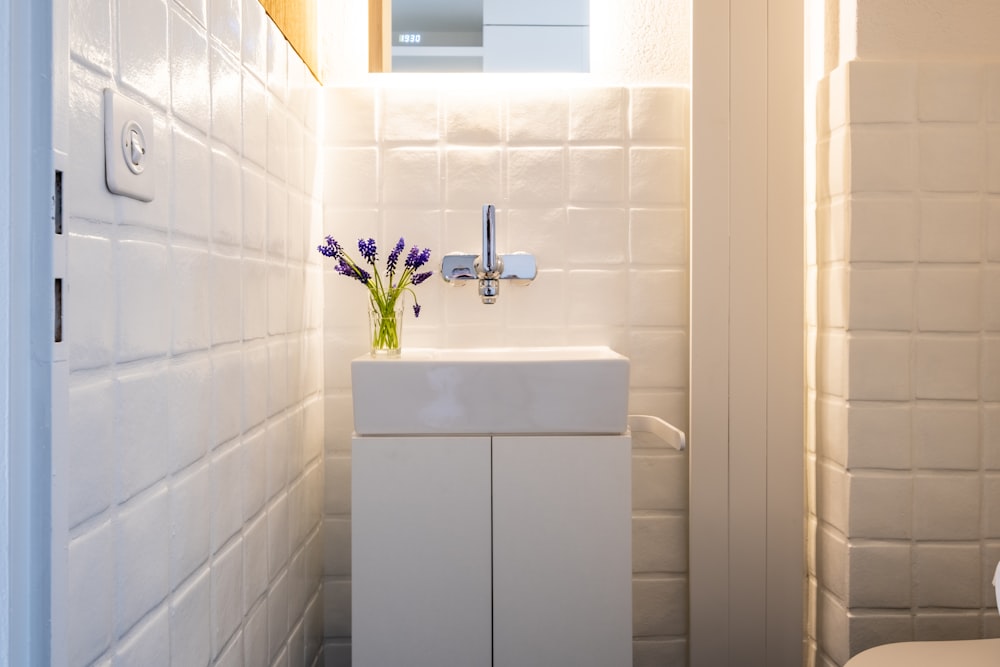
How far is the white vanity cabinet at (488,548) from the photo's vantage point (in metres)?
1.52

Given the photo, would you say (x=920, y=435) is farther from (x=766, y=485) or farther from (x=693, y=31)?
(x=693, y=31)

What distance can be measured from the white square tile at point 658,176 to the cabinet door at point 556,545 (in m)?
0.67

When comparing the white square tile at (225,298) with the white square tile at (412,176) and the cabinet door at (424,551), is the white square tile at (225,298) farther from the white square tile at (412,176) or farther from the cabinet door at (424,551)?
the white square tile at (412,176)

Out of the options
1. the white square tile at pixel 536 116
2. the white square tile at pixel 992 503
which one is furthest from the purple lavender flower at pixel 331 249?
the white square tile at pixel 992 503

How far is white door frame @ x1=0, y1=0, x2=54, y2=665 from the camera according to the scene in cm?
69

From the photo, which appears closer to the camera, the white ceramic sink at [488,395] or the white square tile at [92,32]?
the white square tile at [92,32]

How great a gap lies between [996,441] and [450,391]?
3.72 ft

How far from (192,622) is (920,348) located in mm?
1455

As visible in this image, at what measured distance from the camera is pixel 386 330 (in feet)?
5.78

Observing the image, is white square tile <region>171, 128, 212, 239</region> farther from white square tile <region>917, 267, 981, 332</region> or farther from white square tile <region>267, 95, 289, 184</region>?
white square tile <region>917, 267, 981, 332</region>

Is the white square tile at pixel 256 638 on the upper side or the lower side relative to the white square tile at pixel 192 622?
lower

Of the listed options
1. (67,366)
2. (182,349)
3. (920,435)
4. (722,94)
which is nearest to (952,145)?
(722,94)

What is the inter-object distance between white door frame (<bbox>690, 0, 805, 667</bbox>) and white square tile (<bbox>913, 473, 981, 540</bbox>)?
0.26m

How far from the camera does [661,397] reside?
193cm
